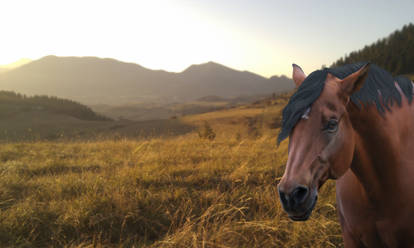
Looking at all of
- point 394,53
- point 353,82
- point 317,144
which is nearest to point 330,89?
point 353,82

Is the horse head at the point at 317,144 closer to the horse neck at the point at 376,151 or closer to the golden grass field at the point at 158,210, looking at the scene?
the horse neck at the point at 376,151

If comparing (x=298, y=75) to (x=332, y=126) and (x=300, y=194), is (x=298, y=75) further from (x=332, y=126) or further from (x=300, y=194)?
(x=300, y=194)

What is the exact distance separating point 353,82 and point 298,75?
559mm

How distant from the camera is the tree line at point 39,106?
29.2 m

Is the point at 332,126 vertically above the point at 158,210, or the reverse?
the point at 332,126

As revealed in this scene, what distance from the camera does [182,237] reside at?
7.97ft

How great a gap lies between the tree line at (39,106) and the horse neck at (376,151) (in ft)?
114

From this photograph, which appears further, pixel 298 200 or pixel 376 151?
pixel 376 151

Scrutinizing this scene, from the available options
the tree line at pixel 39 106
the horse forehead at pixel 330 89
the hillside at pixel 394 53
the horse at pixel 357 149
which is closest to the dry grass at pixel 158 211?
the horse at pixel 357 149

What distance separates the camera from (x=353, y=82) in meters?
1.36

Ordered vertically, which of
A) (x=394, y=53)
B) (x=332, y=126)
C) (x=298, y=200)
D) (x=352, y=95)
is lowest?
(x=298, y=200)

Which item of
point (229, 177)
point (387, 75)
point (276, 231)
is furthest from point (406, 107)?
point (229, 177)

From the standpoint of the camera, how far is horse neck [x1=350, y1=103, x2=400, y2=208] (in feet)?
4.87

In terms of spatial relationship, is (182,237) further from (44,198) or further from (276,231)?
(44,198)
